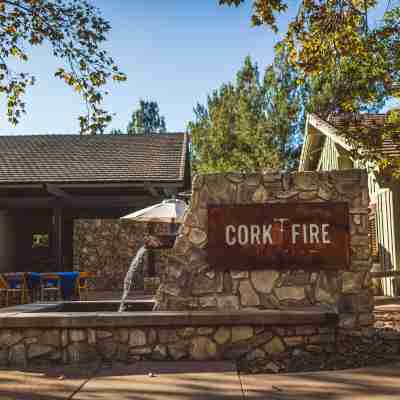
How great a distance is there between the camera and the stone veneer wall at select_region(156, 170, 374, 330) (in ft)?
22.1

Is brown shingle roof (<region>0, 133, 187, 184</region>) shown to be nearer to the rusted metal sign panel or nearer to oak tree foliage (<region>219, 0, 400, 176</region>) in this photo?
oak tree foliage (<region>219, 0, 400, 176</region>)

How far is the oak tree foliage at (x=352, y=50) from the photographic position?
784 cm

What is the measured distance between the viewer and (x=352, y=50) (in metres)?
8.32

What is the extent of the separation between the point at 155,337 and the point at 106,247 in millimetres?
10408

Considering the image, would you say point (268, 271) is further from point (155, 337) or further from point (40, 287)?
point (40, 287)

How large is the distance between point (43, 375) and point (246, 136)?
2752cm

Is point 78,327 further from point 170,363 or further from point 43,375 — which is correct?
point 170,363

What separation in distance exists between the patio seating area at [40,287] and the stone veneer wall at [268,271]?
5.62 meters

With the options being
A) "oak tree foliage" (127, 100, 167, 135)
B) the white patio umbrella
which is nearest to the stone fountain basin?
the white patio umbrella

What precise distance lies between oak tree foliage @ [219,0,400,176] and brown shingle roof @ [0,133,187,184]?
7.39 meters

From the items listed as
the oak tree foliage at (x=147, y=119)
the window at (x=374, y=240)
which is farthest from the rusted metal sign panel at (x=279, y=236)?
the oak tree foliage at (x=147, y=119)

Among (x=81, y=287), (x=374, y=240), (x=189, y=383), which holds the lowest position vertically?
(x=189, y=383)

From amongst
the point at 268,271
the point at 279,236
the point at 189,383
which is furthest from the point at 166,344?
the point at 279,236

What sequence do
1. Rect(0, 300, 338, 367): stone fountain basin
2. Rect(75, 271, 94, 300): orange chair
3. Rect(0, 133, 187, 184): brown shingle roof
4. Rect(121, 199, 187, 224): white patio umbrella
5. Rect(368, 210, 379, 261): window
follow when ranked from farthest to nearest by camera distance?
Rect(0, 133, 187, 184): brown shingle roof, Rect(368, 210, 379, 261): window, Rect(75, 271, 94, 300): orange chair, Rect(121, 199, 187, 224): white patio umbrella, Rect(0, 300, 338, 367): stone fountain basin
